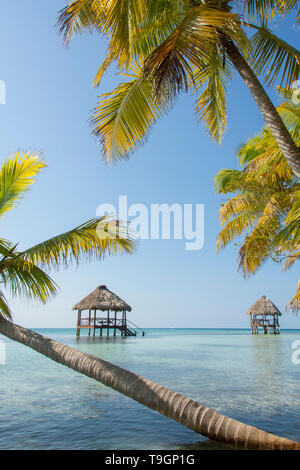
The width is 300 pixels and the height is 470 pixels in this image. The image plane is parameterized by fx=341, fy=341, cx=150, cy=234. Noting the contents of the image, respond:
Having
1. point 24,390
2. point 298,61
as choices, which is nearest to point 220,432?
point 298,61

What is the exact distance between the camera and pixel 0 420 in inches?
221

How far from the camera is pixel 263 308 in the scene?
34.8 m

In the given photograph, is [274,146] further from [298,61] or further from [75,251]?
[75,251]

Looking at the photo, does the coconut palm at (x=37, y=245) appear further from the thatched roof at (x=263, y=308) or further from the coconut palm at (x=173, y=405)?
the thatched roof at (x=263, y=308)

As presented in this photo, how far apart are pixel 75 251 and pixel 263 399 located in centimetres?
509

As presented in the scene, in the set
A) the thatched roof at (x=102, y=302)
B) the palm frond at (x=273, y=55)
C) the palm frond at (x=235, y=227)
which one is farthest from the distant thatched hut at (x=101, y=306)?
the palm frond at (x=273, y=55)

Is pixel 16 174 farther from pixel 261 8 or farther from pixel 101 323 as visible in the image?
pixel 101 323

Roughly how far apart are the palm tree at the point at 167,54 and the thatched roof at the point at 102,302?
2447 centimetres

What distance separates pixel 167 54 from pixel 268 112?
1257 millimetres

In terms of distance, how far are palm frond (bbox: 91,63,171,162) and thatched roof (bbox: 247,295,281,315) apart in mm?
33152

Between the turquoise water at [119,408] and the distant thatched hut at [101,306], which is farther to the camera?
the distant thatched hut at [101,306]

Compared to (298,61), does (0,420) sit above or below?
below

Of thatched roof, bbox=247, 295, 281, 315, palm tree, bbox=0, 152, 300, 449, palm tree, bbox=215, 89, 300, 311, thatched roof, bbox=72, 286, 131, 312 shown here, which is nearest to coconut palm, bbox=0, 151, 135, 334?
palm tree, bbox=0, 152, 300, 449

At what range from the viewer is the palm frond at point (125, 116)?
15.0 feet
